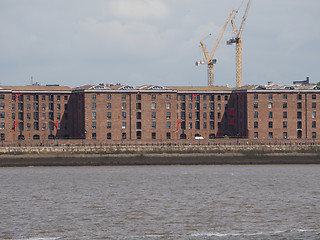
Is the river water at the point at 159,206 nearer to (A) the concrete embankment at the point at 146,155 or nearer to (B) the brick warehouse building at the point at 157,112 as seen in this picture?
(A) the concrete embankment at the point at 146,155

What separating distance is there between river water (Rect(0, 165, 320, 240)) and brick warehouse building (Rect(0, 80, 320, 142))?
66.6 metres

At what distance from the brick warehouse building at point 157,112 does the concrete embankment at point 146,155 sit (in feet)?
108

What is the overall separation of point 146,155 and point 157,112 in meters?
43.0

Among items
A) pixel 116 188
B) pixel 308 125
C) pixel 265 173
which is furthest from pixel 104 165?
pixel 308 125

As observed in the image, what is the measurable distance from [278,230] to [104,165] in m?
75.6

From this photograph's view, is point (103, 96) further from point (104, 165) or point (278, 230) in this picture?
point (278, 230)

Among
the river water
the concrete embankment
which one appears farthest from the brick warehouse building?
the river water

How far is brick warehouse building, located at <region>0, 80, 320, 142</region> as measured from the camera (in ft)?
541

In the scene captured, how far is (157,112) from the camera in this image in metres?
168

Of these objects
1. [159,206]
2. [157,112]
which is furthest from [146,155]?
[159,206]

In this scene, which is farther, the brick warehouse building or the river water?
the brick warehouse building

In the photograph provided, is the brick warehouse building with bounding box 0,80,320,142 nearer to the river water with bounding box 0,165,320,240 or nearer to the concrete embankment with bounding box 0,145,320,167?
the concrete embankment with bounding box 0,145,320,167

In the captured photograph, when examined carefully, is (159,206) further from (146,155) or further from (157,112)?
(157,112)

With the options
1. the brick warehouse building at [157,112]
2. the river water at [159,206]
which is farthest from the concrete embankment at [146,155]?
the brick warehouse building at [157,112]
